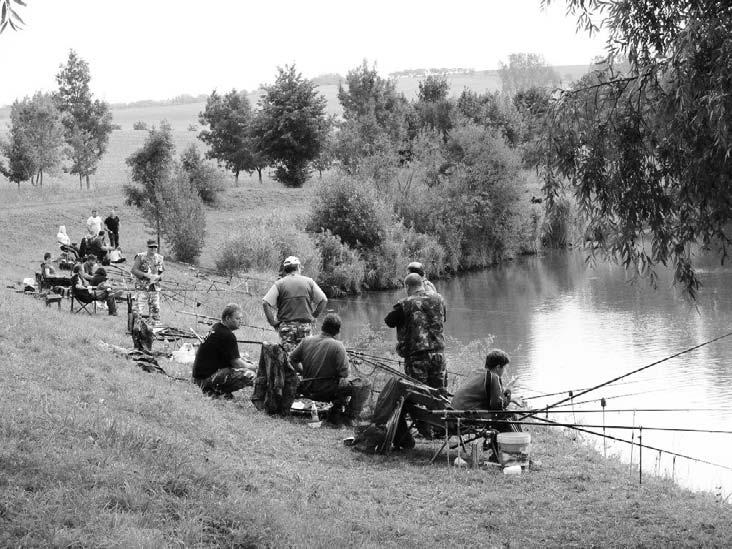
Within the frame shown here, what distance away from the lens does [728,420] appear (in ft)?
57.3

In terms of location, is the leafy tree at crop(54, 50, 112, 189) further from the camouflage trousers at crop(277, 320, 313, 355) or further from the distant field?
the camouflage trousers at crop(277, 320, 313, 355)

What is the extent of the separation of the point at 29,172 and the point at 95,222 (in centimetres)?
2234

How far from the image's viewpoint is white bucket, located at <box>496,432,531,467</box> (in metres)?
9.80

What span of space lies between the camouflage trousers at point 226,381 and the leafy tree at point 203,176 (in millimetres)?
40267

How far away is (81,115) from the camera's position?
55.6m

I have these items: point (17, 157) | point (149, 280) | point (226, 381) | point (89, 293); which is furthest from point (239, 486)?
point (17, 157)

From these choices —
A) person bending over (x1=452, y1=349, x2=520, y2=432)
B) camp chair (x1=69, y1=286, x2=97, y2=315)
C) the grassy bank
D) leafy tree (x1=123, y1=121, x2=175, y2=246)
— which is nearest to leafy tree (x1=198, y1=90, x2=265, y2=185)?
leafy tree (x1=123, y1=121, x2=175, y2=246)

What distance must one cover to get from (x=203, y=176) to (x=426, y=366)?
42.0 m

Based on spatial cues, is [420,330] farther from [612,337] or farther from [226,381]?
[612,337]

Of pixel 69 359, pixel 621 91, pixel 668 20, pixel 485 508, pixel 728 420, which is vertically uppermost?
pixel 668 20

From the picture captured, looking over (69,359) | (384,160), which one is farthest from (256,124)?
(69,359)

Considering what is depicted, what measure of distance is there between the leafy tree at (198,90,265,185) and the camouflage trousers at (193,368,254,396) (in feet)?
164

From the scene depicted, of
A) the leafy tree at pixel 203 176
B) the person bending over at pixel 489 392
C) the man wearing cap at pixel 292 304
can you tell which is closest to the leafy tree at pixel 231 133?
A: the leafy tree at pixel 203 176

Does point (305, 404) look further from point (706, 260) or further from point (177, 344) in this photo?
point (706, 260)
